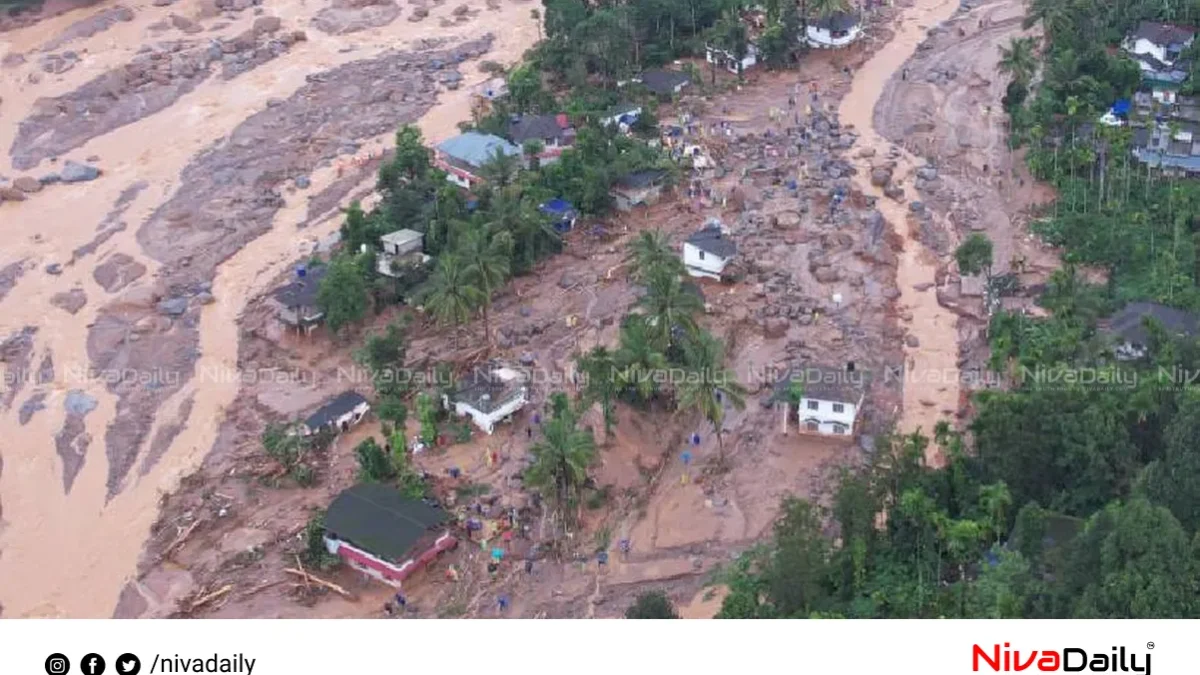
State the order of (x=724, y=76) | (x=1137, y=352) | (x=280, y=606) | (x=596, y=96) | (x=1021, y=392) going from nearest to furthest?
(x=280, y=606)
(x=1021, y=392)
(x=1137, y=352)
(x=596, y=96)
(x=724, y=76)

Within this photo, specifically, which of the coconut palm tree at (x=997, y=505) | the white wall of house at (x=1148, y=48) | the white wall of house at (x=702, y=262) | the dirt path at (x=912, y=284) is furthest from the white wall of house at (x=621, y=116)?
the coconut palm tree at (x=997, y=505)

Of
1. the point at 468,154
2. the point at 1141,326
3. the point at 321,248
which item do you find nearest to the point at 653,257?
the point at 1141,326

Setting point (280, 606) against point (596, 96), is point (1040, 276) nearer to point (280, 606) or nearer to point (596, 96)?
point (596, 96)

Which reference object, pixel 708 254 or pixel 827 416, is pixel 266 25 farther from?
pixel 827 416

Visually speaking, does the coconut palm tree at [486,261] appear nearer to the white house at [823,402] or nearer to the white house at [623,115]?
the white house at [823,402]

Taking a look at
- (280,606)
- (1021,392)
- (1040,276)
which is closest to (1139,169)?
(1040,276)
